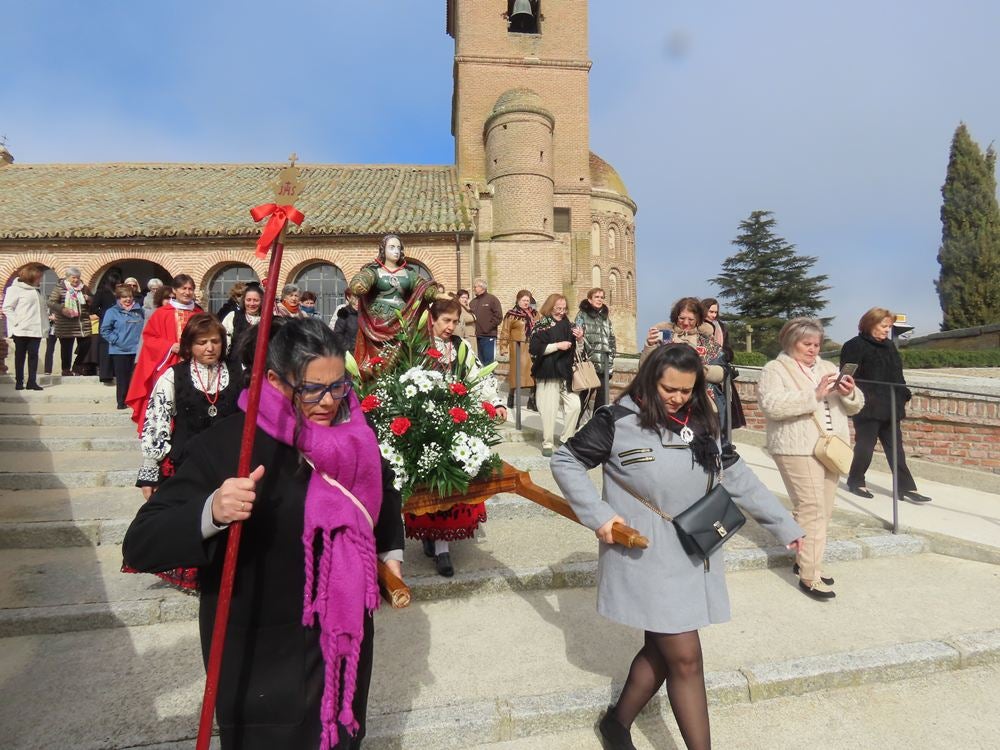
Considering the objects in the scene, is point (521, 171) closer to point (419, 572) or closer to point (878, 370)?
point (878, 370)

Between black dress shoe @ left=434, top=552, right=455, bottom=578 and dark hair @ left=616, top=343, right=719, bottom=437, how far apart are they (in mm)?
2380

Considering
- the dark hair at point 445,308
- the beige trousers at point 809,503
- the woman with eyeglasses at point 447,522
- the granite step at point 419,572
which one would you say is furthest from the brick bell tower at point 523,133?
the beige trousers at point 809,503

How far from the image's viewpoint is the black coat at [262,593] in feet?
5.62

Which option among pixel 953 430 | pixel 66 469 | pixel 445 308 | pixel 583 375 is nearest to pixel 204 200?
pixel 66 469

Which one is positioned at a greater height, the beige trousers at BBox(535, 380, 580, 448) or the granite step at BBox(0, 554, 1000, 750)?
the beige trousers at BBox(535, 380, 580, 448)

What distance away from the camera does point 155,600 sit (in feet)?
12.5

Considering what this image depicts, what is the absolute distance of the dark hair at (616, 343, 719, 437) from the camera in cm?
250

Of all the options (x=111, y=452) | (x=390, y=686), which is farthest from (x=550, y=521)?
(x=111, y=452)

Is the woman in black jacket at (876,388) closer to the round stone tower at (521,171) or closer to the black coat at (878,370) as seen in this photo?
the black coat at (878,370)

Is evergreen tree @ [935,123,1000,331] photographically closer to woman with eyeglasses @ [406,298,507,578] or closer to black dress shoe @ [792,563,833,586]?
black dress shoe @ [792,563,833,586]

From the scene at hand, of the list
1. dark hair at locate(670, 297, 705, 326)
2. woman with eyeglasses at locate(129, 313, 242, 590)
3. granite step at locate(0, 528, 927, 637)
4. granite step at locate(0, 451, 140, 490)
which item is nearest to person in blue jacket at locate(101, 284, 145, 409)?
granite step at locate(0, 451, 140, 490)

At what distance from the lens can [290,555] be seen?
1.75m

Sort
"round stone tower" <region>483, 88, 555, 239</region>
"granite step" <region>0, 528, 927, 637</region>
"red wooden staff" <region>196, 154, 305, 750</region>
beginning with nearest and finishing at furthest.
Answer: "red wooden staff" <region>196, 154, 305, 750</region> < "granite step" <region>0, 528, 927, 637</region> < "round stone tower" <region>483, 88, 555, 239</region>

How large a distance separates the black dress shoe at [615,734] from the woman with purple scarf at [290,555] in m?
1.46
